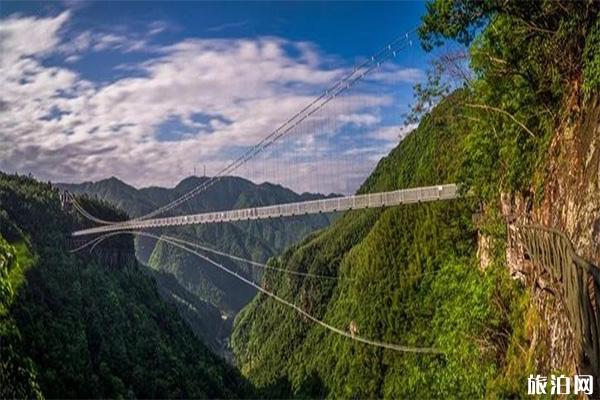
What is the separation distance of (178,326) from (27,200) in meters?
13.6

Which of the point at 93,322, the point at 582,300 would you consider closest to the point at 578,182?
the point at 582,300

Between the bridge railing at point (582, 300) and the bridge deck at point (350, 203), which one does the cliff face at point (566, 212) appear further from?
the bridge deck at point (350, 203)

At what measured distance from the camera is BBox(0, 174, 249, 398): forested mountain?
23391mm

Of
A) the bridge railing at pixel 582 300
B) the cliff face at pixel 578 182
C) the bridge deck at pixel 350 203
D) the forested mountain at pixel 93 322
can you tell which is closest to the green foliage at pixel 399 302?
the bridge deck at pixel 350 203

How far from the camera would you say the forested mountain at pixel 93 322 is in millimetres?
23391

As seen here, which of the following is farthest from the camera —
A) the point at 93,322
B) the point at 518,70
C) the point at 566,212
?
the point at 93,322

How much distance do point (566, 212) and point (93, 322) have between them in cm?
2914

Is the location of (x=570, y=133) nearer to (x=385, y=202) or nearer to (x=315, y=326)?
(x=385, y=202)

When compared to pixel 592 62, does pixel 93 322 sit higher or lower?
lower

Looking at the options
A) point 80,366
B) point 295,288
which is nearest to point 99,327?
point 80,366

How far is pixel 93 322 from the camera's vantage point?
32.8m

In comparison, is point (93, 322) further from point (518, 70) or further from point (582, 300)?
point (582, 300)

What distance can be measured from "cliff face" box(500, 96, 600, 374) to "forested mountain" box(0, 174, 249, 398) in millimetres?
11122

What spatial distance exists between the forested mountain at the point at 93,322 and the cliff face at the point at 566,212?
36.5ft
